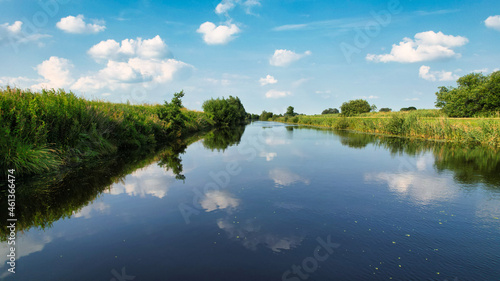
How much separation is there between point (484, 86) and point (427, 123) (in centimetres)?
3420

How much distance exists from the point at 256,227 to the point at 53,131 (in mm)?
9431

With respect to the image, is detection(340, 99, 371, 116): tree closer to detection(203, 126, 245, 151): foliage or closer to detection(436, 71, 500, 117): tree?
detection(436, 71, 500, 117): tree

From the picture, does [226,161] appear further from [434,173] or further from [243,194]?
[434,173]

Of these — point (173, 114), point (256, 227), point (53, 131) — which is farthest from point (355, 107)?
point (256, 227)

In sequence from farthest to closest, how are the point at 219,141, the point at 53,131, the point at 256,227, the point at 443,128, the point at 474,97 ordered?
1. the point at 474,97
2. the point at 443,128
3. the point at 219,141
4. the point at 53,131
5. the point at 256,227

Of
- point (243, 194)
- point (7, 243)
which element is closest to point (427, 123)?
point (243, 194)

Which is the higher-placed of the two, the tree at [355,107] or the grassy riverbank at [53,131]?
the tree at [355,107]

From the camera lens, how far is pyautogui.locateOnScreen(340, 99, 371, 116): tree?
85.6 m

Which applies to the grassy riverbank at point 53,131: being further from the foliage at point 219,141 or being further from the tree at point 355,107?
the tree at point 355,107

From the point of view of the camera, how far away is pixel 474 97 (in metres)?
45.8

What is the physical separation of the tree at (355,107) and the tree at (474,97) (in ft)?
90.0

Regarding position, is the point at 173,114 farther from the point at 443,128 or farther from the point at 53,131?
the point at 443,128

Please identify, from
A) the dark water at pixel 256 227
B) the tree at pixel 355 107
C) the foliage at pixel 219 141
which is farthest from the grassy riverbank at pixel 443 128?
the tree at pixel 355 107

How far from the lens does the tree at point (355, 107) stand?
→ 85.6 meters
